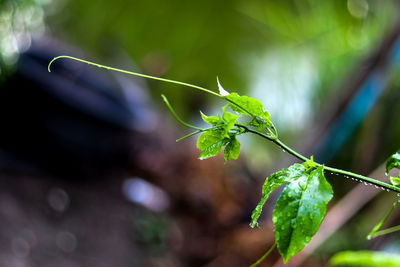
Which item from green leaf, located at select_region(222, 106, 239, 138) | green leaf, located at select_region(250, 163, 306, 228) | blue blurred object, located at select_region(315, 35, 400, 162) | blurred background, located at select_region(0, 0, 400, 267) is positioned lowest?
green leaf, located at select_region(250, 163, 306, 228)

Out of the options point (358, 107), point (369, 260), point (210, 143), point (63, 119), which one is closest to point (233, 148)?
point (210, 143)

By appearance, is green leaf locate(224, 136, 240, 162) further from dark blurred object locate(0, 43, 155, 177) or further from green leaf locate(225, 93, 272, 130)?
dark blurred object locate(0, 43, 155, 177)

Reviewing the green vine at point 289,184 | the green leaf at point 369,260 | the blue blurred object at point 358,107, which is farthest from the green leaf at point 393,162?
the blue blurred object at point 358,107

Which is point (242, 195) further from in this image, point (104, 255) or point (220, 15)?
point (220, 15)

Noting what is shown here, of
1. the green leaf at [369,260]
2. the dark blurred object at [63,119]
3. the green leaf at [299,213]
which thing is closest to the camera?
the green leaf at [299,213]

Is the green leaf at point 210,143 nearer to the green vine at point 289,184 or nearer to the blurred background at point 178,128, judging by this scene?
the green vine at point 289,184

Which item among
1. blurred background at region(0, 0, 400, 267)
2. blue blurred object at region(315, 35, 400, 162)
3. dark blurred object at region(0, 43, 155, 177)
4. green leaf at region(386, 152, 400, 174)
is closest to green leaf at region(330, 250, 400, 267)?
green leaf at region(386, 152, 400, 174)
